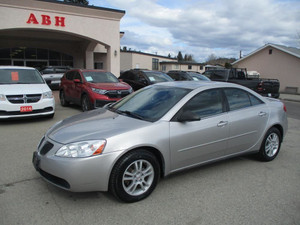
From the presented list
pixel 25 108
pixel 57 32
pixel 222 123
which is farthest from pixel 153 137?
pixel 57 32

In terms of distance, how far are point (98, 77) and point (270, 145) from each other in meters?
6.59

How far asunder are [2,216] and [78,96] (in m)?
6.82

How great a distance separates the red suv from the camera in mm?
8359

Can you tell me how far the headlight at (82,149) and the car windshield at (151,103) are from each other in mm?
838

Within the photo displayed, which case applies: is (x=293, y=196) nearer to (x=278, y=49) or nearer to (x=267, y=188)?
(x=267, y=188)

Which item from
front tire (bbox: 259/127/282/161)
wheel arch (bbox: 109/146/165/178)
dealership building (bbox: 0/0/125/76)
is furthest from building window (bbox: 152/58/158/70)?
Result: wheel arch (bbox: 109/146/165/178)

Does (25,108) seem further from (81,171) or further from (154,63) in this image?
(154,63)

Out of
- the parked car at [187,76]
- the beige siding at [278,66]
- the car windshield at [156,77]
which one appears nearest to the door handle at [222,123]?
the car windshield at [156,77]

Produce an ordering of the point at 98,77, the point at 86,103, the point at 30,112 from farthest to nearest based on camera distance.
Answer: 1. the point at 98,77
2. the point at 86,103
3. the point at 30,112

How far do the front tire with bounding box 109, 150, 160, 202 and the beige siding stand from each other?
2484 centimetres

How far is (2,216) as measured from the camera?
9.28 feet

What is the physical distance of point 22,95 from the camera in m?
6.89

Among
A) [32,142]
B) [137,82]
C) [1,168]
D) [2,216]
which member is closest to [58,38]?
[137,82]

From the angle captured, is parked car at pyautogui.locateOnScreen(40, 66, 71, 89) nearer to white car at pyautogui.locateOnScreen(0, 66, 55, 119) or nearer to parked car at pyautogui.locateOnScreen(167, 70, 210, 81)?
parked car at pyautogui.locateOnScreen(167, 70, 210, 81)
